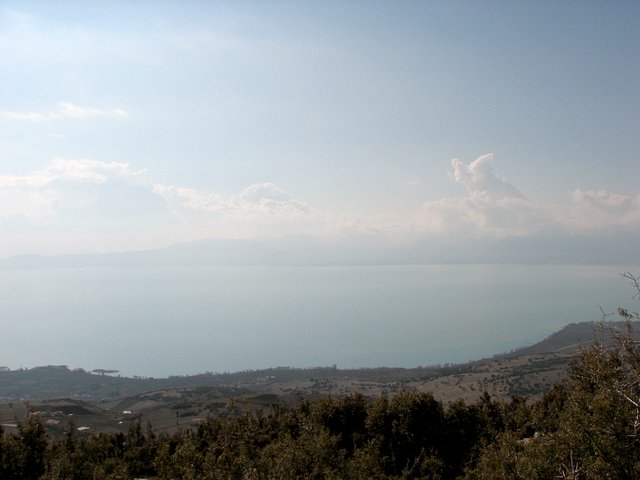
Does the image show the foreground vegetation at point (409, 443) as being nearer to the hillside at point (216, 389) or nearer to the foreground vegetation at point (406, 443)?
the foreground vegetation at point (406, 443)

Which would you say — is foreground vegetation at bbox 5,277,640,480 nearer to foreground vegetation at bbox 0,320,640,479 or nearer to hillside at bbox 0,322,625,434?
foreground vegetation at bbox 0,320,640,479

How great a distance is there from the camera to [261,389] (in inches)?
4569

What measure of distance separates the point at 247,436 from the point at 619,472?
15919mm

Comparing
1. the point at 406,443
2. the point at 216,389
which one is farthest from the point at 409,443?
the point at 216,389

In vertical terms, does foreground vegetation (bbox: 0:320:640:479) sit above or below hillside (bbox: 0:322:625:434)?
above

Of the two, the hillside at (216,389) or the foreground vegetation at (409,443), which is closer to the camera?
the foreground vegetation at (409,443)

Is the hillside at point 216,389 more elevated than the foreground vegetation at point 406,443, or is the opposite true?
the foreground vegetation at point 406,443

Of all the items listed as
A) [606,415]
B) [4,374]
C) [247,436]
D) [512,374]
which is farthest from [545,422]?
[4,374]

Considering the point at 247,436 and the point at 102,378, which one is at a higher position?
the point at 247,436

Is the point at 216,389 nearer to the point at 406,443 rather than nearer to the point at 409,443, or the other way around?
the point at 406,443

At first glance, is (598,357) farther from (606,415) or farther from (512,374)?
(512,374)

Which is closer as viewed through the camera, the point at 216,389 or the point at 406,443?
the point at 406,443

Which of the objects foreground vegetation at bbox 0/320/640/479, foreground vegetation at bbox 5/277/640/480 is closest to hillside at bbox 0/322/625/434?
foreground vegetation at bbox 5/277/640/480

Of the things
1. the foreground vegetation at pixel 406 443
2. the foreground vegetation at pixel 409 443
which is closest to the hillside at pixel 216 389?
the foreground vegetation at pixel 409 443
